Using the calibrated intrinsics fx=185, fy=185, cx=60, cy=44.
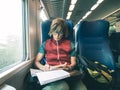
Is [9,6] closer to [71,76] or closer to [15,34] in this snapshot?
[15,34]

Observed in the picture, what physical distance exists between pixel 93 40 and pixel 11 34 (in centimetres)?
131

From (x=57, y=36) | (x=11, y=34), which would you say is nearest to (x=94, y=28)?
(x=57, y=36)

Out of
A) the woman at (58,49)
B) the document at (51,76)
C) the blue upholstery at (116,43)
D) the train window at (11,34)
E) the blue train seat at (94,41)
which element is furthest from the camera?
the blue upholstery at (116,43)

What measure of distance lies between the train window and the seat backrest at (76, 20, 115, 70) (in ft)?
2.89

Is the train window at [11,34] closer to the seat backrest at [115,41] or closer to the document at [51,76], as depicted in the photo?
the document at [51,76]

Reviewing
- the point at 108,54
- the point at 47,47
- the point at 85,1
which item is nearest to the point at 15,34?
the point at 47,47

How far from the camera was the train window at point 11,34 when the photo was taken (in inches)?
73.2

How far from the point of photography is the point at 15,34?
7.75 feet

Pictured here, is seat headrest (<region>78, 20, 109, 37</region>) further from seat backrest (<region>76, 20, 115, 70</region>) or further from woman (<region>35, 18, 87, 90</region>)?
woman (<region>35, 18, 87, 90</region>)

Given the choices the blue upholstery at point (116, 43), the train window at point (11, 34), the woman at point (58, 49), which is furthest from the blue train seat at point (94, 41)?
the blue upholstery at point (116, 43)

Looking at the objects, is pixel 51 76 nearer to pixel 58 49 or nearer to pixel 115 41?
pixel 58 49

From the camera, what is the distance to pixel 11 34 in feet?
7.23

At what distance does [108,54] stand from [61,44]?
2.46 feet

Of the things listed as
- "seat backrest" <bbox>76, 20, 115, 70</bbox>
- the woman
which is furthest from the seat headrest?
the woman
